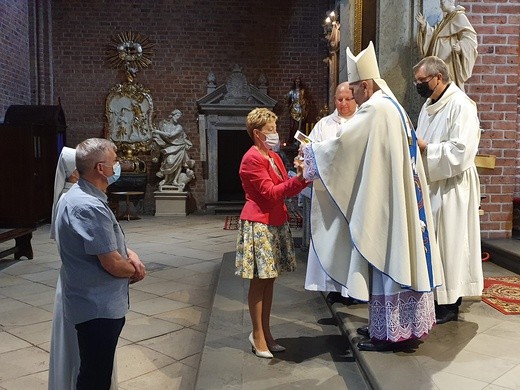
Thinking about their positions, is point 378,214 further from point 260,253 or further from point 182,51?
point 182,51

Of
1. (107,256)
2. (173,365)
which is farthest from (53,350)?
(173,365)

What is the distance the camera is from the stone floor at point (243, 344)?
101 inches

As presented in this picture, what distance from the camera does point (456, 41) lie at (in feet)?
13.5

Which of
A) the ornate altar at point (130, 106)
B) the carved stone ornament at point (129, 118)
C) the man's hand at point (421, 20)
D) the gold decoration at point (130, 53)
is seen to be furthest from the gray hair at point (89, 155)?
the gold decoration at point (130, 53)

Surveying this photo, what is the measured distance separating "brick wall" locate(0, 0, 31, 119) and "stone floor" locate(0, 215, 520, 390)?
530 centimetres

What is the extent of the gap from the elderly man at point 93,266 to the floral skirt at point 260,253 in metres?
0.80

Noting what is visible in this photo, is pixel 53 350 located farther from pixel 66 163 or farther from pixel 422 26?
pixel 422 26

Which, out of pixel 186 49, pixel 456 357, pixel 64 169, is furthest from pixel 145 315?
pixel 186 49

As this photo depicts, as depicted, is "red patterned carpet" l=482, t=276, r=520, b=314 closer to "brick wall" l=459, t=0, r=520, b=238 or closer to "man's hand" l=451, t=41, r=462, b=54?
"brick wall" l=459, t=0, r=520, b=238

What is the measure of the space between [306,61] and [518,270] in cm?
824

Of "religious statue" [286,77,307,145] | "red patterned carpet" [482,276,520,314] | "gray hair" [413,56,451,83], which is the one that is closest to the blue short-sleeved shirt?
"gray hair" [413,56,451,83]

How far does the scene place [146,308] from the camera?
435 cm

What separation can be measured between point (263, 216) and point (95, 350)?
1106 millimetres

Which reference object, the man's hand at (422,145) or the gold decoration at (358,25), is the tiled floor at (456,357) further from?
the gold decoration at (358,25)
